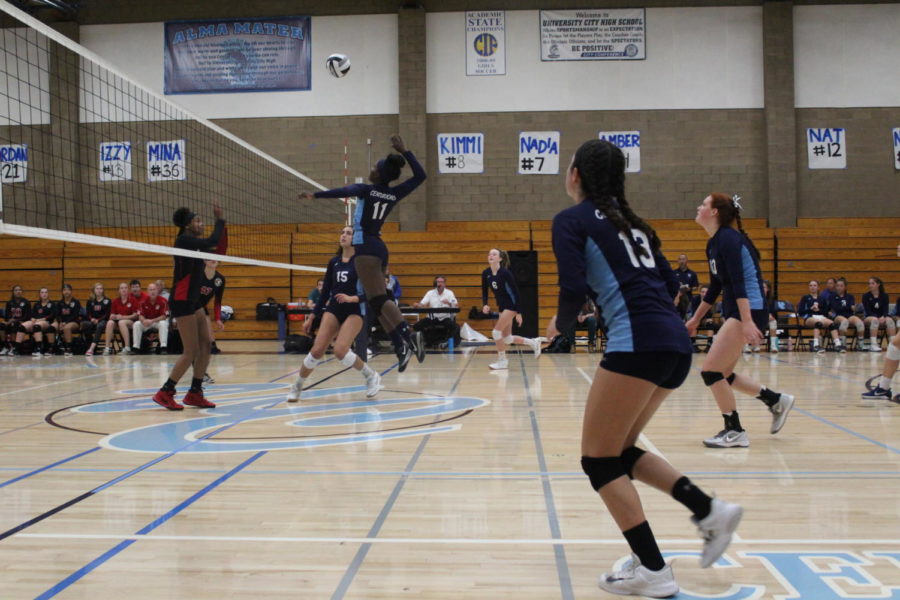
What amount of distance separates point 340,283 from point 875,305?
1119 centimetres

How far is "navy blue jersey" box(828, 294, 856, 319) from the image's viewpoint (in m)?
14.5

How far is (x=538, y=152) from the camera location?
59.7 ft

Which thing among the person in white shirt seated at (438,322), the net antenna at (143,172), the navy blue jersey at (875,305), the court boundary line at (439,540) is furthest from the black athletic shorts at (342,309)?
the navy blue jersey at (875,305)

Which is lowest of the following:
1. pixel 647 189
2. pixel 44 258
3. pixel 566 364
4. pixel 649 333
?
pixel 566 364

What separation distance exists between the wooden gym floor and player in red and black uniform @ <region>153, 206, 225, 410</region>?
10.1 inches

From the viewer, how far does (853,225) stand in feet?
57.4

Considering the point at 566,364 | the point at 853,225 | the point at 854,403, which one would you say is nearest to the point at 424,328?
the point at 566,364

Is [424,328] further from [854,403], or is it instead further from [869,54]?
[869,54]

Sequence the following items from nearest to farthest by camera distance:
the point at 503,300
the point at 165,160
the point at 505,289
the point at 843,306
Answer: the point at 505,289 → the point at 503,300 → the point at 843,306 → the point at 165,160

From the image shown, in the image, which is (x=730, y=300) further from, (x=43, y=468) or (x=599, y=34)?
(x=599, y=34)

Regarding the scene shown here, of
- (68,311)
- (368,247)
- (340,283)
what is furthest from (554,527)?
(68,311)

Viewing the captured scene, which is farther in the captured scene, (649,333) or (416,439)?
(416,439)

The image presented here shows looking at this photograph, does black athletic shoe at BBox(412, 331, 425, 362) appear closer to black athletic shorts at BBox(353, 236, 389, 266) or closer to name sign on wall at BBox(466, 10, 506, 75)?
black athletic shorts at BBox(353, 236, 389, 266)

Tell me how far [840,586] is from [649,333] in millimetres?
1057
